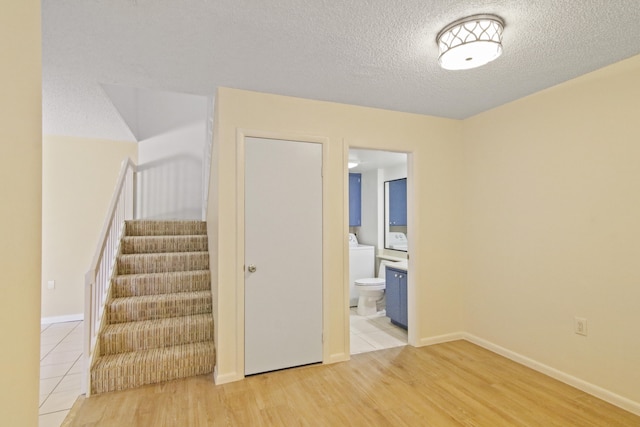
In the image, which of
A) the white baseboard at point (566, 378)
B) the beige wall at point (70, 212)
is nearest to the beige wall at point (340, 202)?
the white baseboard at point (566, 378)

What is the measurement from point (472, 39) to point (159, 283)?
10.6ft

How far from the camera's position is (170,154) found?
4.91 metres

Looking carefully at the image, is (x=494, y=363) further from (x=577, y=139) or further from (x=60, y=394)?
(x=60, y=394)

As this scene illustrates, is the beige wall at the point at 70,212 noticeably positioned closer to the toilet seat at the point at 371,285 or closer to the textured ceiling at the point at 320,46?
the textured ceiling at the point at 320,46

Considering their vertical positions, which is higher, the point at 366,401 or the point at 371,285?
the point at 371,285

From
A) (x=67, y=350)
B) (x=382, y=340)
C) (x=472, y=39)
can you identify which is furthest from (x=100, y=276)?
(x=472, y=39)

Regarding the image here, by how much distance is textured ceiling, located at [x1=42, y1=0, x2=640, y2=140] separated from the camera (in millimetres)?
1651

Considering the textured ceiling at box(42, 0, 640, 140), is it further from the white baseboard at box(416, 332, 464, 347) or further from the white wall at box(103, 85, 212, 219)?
the white baseboard at box(416, 332, 464, 347)

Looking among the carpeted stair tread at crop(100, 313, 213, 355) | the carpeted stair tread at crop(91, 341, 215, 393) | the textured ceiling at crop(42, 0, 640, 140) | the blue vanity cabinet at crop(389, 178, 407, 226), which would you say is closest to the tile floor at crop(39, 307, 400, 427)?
the carpeted stair tread at crop(91, 341, 215, 393)

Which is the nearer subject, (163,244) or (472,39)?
(472,39)

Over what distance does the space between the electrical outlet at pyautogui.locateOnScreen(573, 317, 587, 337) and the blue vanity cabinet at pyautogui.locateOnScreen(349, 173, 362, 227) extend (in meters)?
3.56

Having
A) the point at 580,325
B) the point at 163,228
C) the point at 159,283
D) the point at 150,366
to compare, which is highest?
the point at 163,228

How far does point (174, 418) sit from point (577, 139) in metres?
3.53

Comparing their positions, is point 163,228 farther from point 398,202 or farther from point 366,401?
point 398,202
